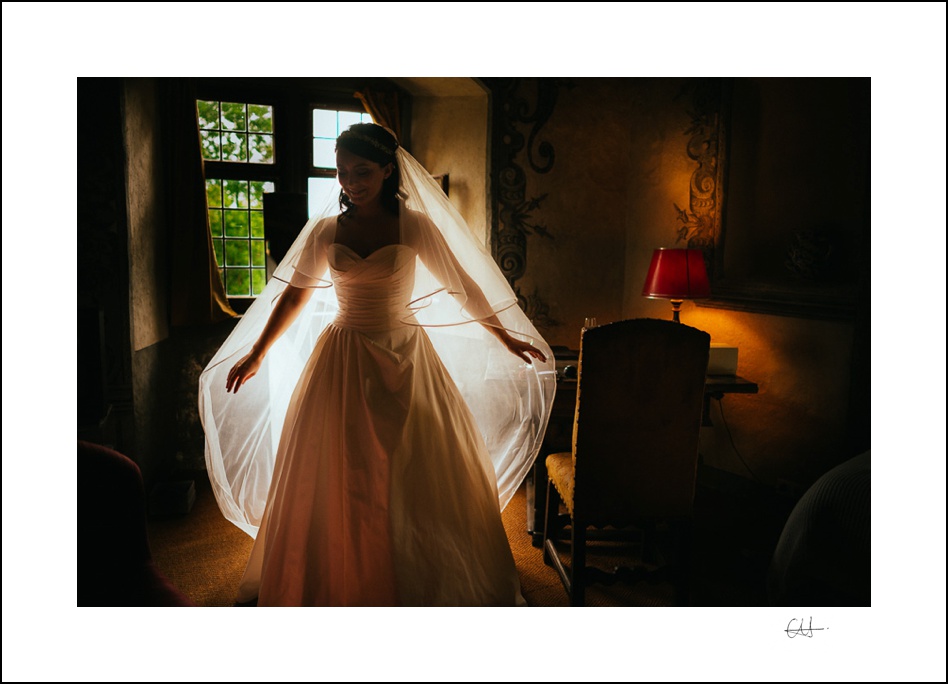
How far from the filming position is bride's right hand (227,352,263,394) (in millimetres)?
1950

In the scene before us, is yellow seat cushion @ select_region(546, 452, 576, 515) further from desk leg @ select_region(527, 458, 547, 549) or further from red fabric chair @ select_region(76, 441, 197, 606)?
red fabric chair @ select_region(76, 441, 197, 606)

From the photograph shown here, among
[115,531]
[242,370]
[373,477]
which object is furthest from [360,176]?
[115,531]

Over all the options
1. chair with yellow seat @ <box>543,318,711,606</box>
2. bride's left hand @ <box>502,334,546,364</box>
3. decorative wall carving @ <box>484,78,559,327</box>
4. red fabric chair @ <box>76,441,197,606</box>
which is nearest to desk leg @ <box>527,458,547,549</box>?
chair with yellow seat @ <box>543,318,711,606</box>

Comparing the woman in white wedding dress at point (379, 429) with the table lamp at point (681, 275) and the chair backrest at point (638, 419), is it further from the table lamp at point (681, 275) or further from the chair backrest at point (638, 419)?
the table lamp at point (681, 275)

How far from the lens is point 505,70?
5.40 feet

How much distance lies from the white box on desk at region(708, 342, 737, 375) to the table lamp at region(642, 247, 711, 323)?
0.27 metres

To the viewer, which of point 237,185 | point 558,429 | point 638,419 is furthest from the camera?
point 237,185

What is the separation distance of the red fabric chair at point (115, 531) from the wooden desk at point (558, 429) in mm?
1550

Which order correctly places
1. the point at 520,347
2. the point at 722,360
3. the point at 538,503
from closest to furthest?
the point at 520,347, the point at 538,503, the point at 722,360

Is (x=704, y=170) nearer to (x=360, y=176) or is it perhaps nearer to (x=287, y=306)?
(x=360, y=176)

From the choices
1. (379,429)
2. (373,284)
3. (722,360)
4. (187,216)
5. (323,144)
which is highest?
(323,144)

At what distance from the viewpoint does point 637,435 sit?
1959 mm

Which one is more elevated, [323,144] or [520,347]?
[323,144]

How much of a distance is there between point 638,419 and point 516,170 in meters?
1.98
